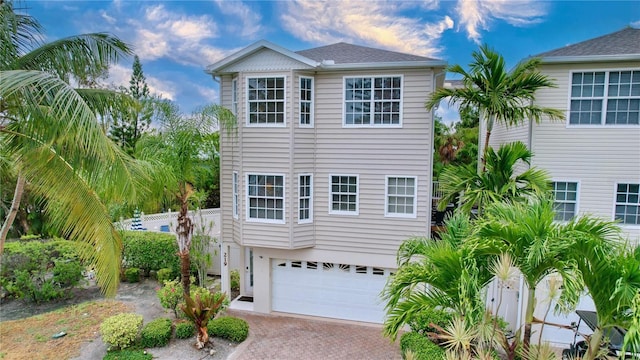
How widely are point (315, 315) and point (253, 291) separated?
2.30 m

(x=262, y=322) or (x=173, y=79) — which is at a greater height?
(x=173, y=79)

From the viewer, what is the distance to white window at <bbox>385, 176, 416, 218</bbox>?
36.6 feet

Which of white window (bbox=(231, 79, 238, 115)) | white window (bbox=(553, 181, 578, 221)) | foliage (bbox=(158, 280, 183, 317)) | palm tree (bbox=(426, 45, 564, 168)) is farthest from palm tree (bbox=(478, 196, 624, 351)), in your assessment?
foliage (bbox=(158, 280, 183, 317))

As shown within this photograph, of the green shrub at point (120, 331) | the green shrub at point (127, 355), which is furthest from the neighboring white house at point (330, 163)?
the green shrub at point (127, 355)

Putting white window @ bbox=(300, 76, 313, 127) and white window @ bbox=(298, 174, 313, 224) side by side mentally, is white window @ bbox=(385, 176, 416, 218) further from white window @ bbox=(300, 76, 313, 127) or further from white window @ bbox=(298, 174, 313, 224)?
white window @ bbox=(300, 76, 313, 127)

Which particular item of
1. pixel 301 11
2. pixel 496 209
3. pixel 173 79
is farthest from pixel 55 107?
pixel 173 79

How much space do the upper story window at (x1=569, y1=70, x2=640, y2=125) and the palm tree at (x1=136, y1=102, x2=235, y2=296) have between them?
9.59 metres

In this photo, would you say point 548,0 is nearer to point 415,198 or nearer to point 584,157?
point 584,157

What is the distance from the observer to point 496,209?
229 inches

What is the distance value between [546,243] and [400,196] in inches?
259

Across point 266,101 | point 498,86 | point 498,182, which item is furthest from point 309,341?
point 498,86

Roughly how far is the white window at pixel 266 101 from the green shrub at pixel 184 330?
6028mm

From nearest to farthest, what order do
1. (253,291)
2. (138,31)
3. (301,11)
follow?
1. (253,291)
2. (301,11)
3. (138,31)

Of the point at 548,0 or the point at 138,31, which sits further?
the point at 138,31
